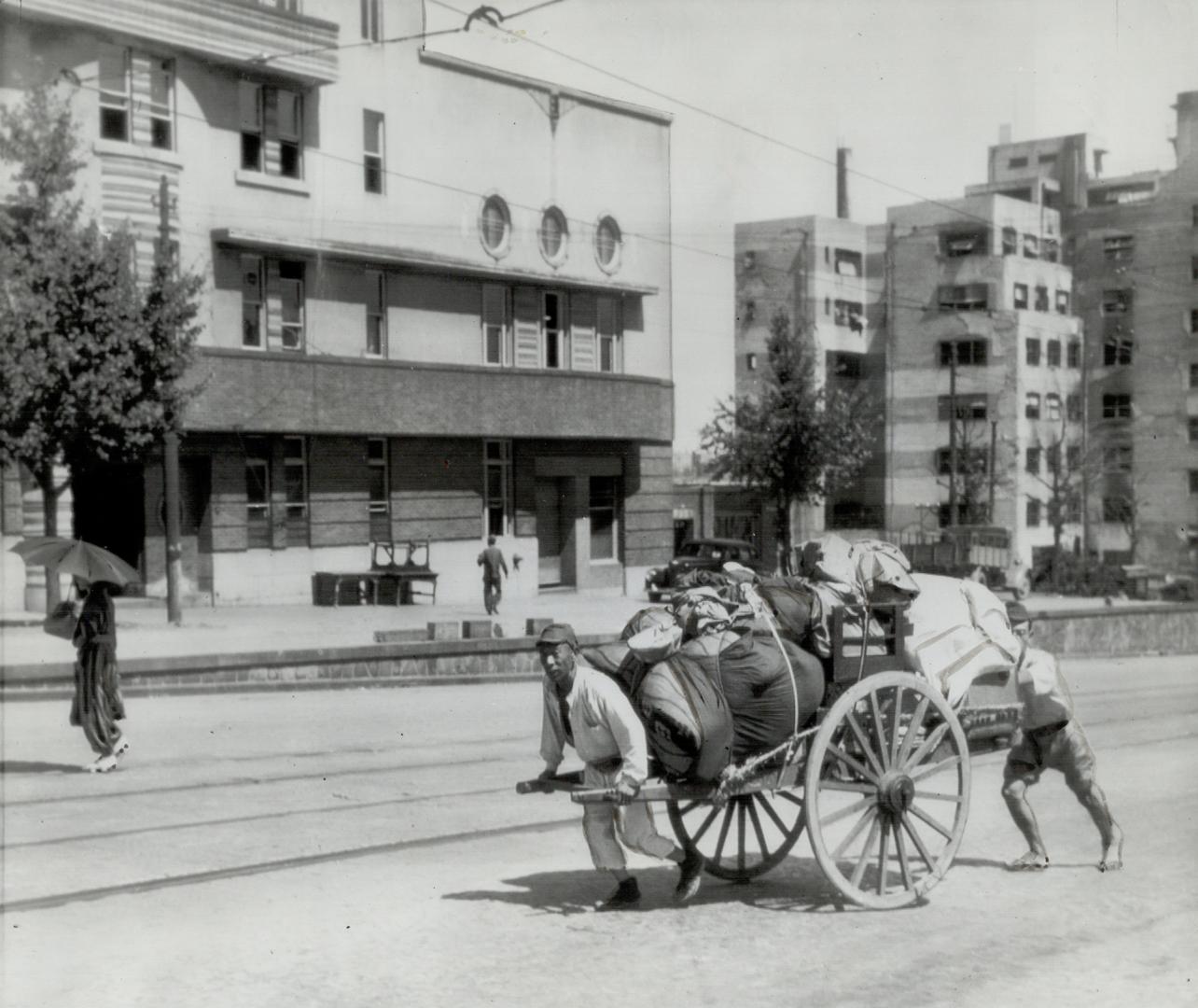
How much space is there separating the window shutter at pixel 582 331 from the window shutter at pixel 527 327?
127cm

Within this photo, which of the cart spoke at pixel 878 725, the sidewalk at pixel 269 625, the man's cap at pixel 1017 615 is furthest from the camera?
the sidewalk at pixel 269 625

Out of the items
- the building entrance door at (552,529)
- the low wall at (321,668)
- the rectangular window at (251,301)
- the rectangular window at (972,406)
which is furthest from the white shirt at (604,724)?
the rectangular window at (972,406)

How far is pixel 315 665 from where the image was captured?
1958 centimetres

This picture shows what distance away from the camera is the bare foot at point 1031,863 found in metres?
8.66

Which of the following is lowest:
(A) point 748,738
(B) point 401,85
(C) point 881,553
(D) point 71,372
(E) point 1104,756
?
(E) point 1104,756

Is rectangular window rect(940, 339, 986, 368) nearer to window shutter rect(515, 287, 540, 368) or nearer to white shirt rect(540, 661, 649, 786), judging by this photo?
window shutter rect(515, 287, 540, 368)

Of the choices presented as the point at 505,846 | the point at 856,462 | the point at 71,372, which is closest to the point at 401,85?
the point at 71,372

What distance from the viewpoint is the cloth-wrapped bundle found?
7.47m

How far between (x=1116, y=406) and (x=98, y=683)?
64.2 meters

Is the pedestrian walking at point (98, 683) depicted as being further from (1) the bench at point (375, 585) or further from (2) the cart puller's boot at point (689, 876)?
(1) the bench at point (375, 585)

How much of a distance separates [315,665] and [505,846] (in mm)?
10418

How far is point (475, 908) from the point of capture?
7.75m

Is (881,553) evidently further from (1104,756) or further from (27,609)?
(27,609)

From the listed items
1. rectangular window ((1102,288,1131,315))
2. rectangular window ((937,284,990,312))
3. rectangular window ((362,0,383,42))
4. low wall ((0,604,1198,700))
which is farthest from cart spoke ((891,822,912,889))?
rectangular window ((1102,288,1131,315))
